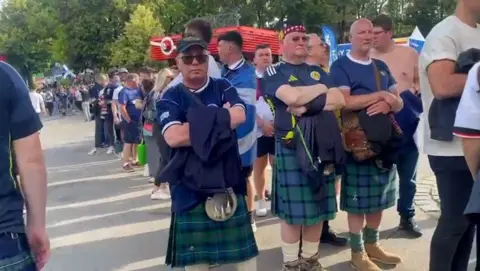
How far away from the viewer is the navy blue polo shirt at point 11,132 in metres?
2.38

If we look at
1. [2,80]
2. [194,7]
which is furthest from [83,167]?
[194,7]

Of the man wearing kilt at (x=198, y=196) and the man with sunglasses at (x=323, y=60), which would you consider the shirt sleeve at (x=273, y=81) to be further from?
the man with sunglasses at (x=323, y=60)

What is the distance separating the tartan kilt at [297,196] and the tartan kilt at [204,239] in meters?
0.60

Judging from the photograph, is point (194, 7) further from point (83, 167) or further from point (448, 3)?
point (83, 167)

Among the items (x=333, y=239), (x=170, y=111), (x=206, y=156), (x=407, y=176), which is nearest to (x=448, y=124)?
(x=206, y=156)

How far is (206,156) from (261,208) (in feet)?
10.3

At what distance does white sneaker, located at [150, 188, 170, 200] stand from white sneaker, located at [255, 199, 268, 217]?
177 cm

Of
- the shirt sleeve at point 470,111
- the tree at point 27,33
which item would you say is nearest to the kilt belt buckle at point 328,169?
the shirt sleeve at point 470,111

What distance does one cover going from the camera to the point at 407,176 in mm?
5191

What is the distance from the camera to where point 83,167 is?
11180mm

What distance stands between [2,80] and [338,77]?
2516mm

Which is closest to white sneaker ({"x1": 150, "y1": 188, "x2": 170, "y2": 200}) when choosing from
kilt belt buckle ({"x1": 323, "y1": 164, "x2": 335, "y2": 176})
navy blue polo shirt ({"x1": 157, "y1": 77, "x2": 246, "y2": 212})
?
kilt belt buckle ({"x1": 323, "y1": 164, "x2": 335, "y2": 176})

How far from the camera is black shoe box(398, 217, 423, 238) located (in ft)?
17.1

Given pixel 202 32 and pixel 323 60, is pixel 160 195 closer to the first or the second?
pixel 323 60
